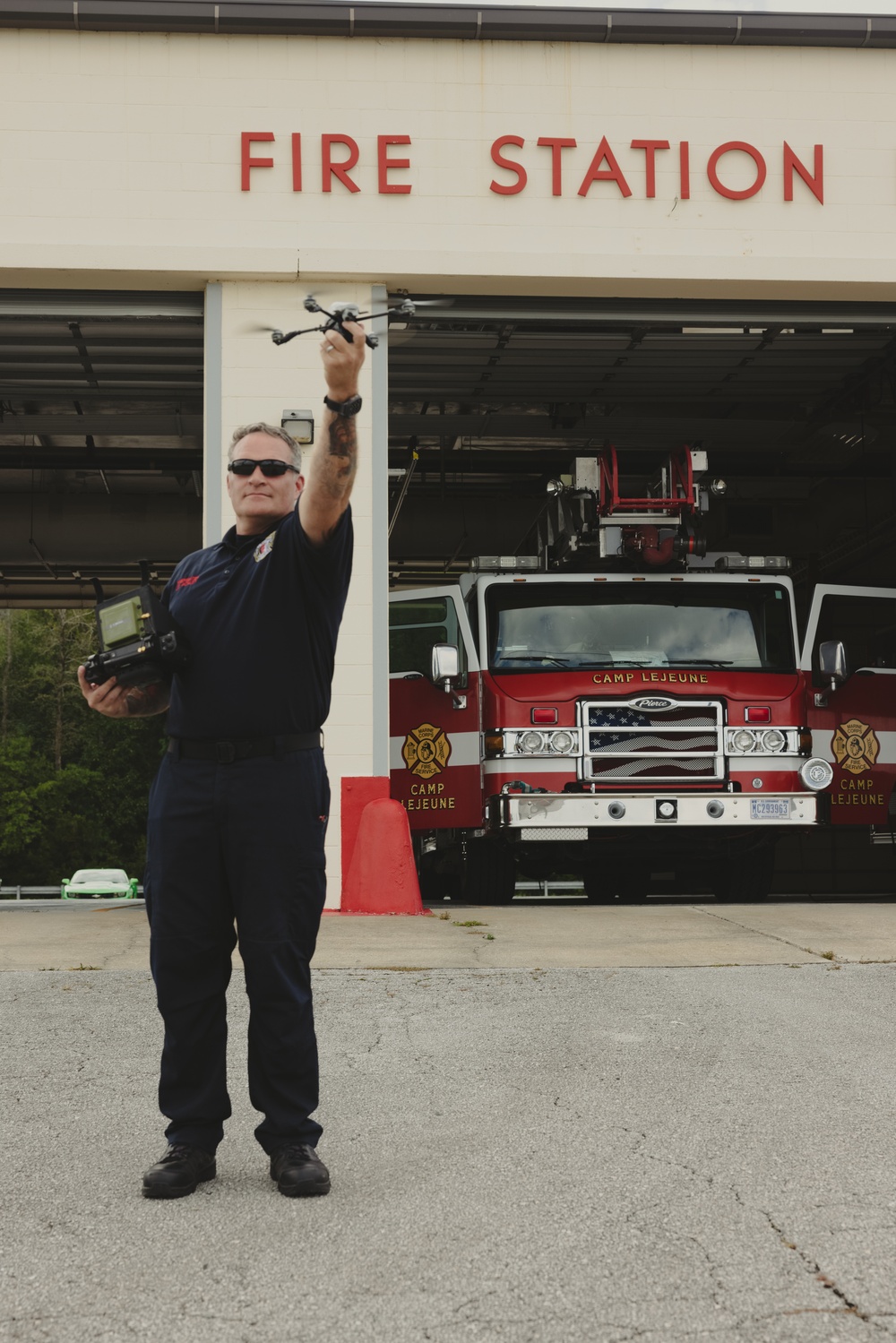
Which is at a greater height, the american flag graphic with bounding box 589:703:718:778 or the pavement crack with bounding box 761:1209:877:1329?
the american flag graphic with bounding box 589:703:718:778

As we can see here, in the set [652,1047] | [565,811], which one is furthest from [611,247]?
[652,1047]

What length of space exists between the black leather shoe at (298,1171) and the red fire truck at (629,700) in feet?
25.1

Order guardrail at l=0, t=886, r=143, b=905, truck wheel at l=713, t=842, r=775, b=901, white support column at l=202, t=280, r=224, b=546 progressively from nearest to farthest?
1. white support column at l=202, t=280, r=224, b=546
2. truck wheel at l=713, t=842, r=775, b=901
3. guardrail at l=0, t=886, r=143, b=905

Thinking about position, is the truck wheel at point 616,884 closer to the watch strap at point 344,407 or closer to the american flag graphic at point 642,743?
the american flag graphic at point 642,743

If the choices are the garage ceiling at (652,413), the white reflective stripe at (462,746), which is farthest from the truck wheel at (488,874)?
the garage ceiling at (652,413)

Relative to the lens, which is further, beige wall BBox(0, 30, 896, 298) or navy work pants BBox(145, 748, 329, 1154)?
beige wall BBox(0, 30, 896, 298)

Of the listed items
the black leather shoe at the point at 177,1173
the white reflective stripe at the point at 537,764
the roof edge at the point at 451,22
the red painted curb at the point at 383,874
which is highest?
the roof edge at the point at 451,22

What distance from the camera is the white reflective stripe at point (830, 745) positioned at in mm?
12062

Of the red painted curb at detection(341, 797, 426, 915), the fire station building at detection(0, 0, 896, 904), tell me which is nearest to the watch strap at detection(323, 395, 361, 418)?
the red painted curb at detection(341, 797, 426, 915)

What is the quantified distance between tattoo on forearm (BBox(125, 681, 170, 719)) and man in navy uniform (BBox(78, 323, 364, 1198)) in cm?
13

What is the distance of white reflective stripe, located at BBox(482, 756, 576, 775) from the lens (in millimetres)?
Result: 11133

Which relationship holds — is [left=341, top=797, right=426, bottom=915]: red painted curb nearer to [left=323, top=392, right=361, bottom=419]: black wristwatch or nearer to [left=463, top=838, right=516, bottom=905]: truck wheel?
[left=463, top=838, right=516, bottom=905]: truck wheel

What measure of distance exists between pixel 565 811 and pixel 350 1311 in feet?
27.8

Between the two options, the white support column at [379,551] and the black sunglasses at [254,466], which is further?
the white support column at [379,551]
